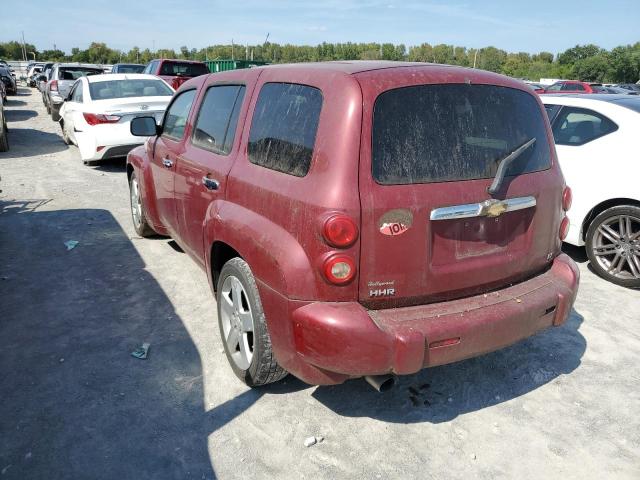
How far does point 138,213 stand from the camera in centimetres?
596

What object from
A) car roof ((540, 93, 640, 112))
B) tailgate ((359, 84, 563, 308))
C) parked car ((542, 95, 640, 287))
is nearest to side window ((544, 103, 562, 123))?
car roof ((540, 93, 640, 112))

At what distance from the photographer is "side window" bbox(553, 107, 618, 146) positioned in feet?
17.2

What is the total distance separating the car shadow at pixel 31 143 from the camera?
11.4 m

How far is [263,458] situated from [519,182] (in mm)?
2026

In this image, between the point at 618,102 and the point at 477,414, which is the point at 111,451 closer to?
the point at 477,414

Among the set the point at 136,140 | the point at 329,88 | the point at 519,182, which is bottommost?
the point at 136,140

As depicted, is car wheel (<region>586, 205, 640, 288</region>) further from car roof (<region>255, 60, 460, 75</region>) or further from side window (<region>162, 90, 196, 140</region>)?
side window (<region>162, 90, 196, 140</region>)

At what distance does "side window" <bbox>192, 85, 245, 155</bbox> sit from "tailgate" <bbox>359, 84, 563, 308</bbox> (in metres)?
1.24

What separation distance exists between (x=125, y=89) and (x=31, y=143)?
4.60 meters

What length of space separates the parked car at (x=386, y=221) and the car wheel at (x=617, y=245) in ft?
7.07

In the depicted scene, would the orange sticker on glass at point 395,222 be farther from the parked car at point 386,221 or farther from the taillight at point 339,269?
the taillight at point 339,269

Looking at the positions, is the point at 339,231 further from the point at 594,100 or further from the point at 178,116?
the point at 594,100

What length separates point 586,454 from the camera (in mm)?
2764

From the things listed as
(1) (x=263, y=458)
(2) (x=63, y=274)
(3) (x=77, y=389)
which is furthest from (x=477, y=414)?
(2) (x=63, y=274)
